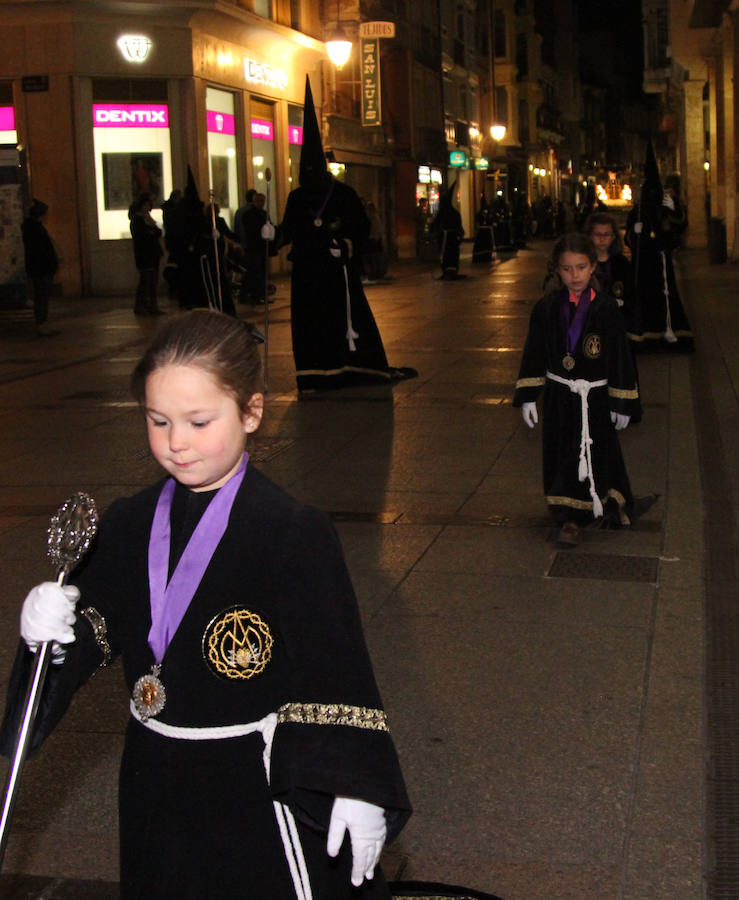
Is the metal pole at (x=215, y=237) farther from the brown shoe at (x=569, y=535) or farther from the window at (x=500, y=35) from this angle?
the window at (x=500, y=35)

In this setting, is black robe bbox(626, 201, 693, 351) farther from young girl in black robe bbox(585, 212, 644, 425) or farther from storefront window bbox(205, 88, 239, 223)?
A: storefront window bbox(205, 88, 239, 223)

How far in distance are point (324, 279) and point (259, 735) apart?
31.9ft

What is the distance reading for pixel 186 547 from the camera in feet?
7.45

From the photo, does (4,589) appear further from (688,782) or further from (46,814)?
(688,782)

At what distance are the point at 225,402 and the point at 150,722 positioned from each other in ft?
1.87

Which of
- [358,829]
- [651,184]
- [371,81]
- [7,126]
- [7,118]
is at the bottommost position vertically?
[358,829]

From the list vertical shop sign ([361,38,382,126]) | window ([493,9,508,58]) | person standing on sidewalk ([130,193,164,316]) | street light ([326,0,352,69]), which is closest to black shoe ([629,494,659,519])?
person standing on sidewalk ([130,193,164,316])

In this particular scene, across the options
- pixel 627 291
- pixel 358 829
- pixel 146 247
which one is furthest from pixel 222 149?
pixel 358 829

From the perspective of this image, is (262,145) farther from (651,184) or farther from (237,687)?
(237,687)

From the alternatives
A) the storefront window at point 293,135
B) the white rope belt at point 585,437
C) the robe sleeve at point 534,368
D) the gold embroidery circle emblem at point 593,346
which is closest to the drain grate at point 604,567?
the white rope belt at point 585,437

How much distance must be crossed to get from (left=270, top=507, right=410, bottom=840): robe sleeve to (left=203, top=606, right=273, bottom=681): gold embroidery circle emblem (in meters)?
0.05

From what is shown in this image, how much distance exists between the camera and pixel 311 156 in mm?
11461

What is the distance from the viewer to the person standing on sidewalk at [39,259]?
57.9 ft

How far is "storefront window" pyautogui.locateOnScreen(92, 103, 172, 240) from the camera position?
80.9ft
